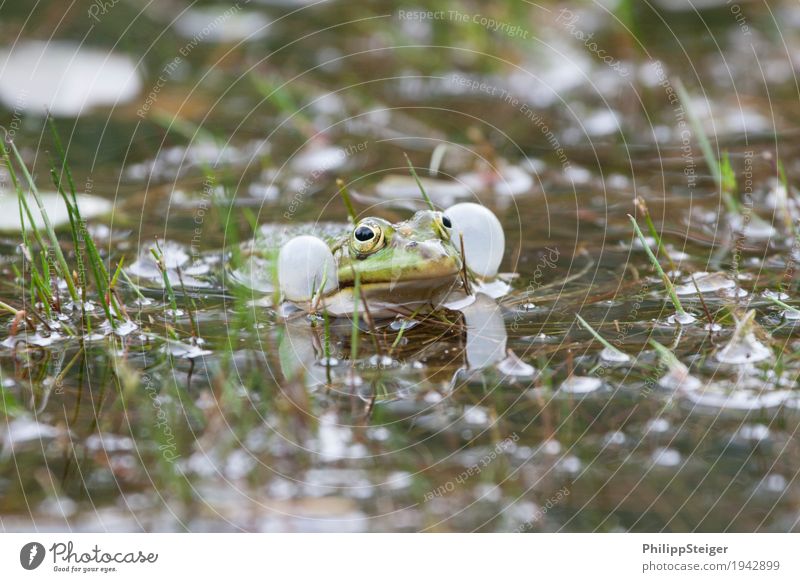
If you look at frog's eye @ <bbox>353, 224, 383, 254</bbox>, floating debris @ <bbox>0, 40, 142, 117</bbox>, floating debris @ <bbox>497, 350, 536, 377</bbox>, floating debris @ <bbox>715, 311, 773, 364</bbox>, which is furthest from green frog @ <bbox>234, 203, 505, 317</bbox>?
floating debris @ <bbox>0, 40, 142, 117</bbox>

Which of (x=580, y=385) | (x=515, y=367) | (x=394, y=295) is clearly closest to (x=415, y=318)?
(x=394, y=295)

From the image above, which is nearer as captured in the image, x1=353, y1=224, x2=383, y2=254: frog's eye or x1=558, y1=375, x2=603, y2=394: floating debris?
x1=558, y1=375, x2=603, y2=394: floating debris

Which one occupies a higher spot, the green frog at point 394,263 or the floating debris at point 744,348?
the green frog at point 394,263

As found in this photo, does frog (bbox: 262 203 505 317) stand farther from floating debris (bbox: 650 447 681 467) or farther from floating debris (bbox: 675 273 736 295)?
floating debris (bbox: 650 447 681 467)

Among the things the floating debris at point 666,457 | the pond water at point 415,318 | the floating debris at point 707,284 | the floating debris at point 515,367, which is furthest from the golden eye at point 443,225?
the floating debris at point 666,457

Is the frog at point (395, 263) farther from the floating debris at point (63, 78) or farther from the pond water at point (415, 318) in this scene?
the floating debris at point (63, 78)
